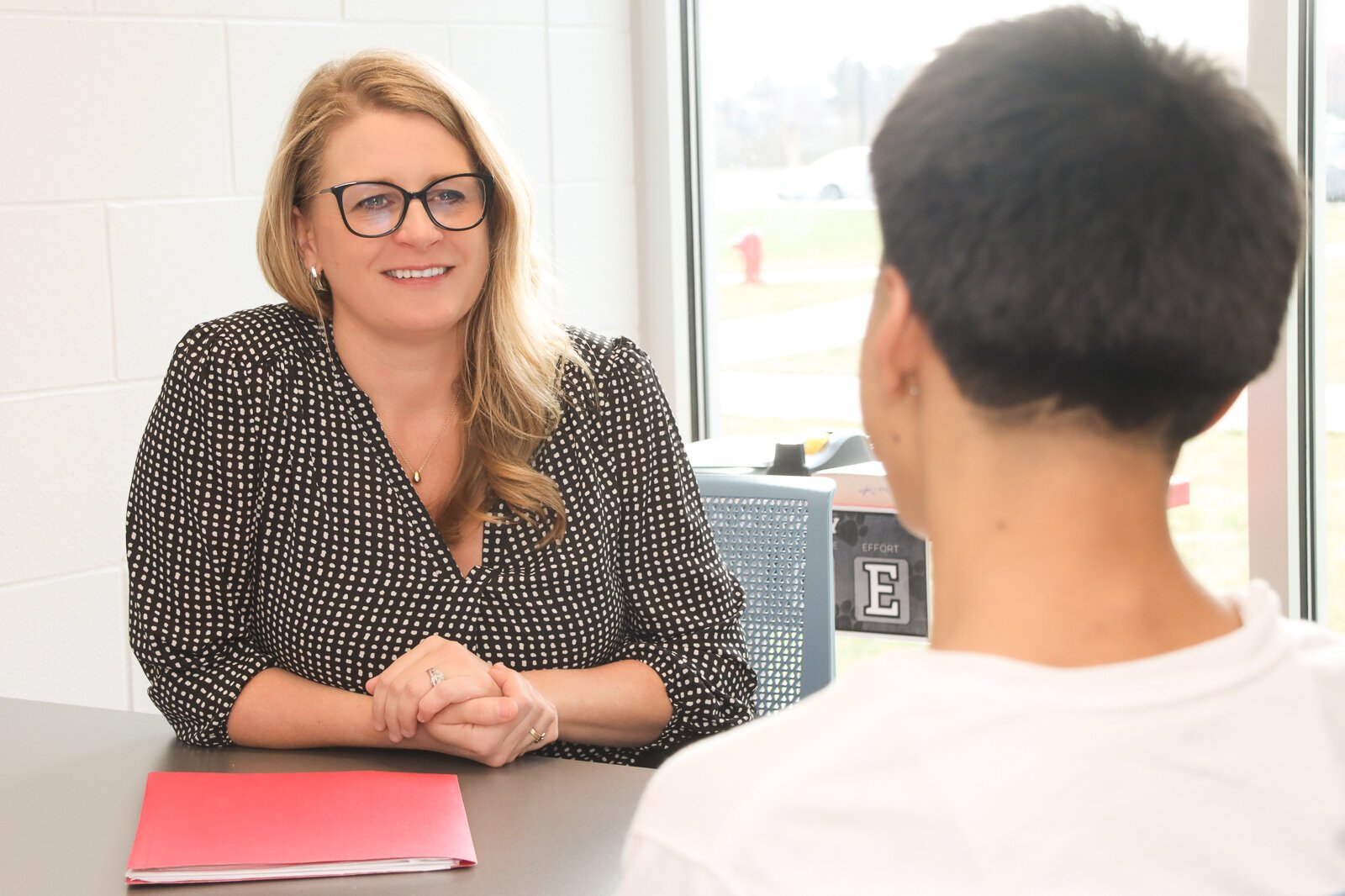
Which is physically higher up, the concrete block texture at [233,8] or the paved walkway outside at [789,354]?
the concrete block texture at [233,8]

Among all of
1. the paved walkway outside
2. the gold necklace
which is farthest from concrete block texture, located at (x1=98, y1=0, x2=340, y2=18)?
the paved walkway outside

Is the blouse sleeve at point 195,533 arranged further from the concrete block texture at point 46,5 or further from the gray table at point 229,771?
the concrete block texture at point 46,5

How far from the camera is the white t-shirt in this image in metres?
0.62

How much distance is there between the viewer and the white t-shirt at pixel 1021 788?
617mm

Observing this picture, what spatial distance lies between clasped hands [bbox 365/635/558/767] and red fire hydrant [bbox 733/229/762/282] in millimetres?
1960

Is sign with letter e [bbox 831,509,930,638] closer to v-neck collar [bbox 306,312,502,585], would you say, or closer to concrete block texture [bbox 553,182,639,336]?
v-neck collar [bbox 306,312,502,585]

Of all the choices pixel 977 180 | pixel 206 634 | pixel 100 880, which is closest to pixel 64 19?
pixel 206 634

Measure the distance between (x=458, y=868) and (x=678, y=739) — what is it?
589 mm

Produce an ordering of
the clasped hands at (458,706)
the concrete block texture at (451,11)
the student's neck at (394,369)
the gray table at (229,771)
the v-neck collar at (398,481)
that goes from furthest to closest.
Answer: the concrete block texture at (451,11) < the student's neck at (394,369) < the v-neck collar at (398,481) < the clasped hands at (458,706) < the gray table at (229,771)

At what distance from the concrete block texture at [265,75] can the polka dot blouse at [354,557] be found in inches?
33.2

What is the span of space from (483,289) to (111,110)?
896 mm

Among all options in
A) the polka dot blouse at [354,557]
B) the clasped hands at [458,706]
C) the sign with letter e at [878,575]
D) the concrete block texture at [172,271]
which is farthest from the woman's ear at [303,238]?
the sign with letter e at [878,575]

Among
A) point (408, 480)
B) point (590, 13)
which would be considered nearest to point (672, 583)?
point (408, 480)

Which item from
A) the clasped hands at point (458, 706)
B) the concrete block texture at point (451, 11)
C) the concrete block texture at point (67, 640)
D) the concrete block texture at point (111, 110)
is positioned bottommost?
the concrete block texture at point (67, 640)
